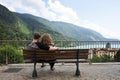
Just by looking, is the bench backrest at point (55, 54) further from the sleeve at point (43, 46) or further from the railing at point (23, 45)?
the railing at point (23, 45)

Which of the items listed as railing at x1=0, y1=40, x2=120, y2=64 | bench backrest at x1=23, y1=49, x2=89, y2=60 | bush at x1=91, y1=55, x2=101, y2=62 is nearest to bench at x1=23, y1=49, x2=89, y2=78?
bench backrest at x1=23, y1=49, x2=89, y2=60

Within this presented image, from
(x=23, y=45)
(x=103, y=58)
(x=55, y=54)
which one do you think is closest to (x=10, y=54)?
(x=23, y=45)

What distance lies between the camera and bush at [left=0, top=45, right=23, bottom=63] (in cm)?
1399

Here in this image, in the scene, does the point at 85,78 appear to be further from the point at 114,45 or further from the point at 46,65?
the point at 114,45

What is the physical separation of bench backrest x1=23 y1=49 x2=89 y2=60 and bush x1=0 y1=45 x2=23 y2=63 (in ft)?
13.6

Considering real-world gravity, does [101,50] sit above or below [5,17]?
below

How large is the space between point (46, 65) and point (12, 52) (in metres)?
1.86

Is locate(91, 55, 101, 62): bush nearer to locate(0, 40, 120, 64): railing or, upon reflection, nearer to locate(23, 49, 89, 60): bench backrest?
locate(0, 40, 120, 64): railing

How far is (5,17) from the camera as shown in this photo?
11719cm

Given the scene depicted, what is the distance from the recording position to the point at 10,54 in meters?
14.2

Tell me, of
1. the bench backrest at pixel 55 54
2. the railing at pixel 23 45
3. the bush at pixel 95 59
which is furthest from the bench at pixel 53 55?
the bush at pixel 95 59

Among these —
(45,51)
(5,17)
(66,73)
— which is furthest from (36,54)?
(5,17)

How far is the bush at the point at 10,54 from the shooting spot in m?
14.0

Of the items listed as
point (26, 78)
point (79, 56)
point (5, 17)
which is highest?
point (5, 17)
